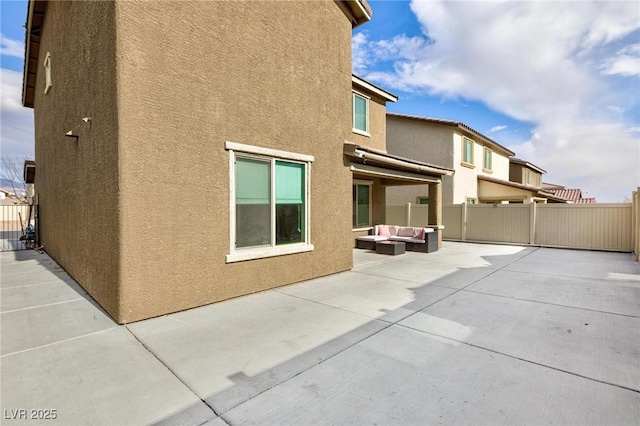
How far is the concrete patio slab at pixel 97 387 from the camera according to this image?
8.49 feet

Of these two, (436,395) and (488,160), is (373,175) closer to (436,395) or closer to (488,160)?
(436,395)

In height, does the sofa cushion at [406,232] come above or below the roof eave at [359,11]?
below

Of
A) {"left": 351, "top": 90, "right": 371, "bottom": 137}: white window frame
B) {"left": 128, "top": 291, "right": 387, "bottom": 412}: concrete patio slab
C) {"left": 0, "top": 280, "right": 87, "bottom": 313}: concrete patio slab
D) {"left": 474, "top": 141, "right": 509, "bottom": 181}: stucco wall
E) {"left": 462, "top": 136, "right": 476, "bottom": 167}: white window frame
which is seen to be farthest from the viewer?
{"left": 474, "top": 141, "right": 509, "bottom": 181}: stucco wall

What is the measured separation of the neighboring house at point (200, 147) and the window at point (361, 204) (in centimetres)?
525

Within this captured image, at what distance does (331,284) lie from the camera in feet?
23.4

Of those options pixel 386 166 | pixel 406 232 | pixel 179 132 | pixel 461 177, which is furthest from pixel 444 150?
pixel 179 132

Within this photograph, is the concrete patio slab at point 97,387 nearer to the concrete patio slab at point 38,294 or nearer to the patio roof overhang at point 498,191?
the concrete patio slab at point 38,294

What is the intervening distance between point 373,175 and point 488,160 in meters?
14.8

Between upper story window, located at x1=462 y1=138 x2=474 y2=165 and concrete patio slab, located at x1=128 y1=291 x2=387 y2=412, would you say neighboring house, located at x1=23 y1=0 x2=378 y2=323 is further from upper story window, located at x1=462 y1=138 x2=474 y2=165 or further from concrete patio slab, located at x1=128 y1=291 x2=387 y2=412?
upper story window, located at x1=462 y1=138 x2=474 y2=165

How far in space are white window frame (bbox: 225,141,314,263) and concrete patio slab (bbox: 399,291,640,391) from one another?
304cm

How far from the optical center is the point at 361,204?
14.2m

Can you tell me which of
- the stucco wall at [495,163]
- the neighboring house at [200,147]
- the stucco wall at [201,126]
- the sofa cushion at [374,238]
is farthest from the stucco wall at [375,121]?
the stucco wall at [495,163]

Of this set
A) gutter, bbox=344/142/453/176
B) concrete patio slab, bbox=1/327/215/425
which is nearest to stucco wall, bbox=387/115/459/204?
gutter, bbox=344/142/453/176

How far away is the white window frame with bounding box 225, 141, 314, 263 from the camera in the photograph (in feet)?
19.1
